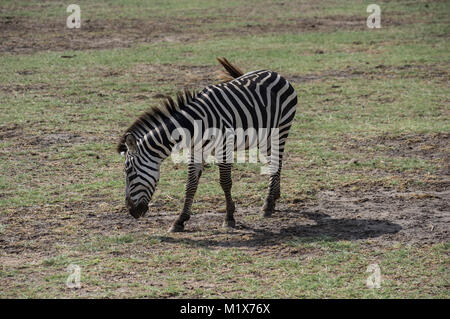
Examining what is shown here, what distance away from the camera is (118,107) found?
13.4m

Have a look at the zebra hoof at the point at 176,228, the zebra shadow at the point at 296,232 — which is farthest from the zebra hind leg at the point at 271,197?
the zebra hoof at the point at 176,228

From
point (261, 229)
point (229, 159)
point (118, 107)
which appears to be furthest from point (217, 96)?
point (118, 107)

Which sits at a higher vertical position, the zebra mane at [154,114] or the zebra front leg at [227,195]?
the zebra mane at [154,114]

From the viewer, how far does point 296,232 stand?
8.05m

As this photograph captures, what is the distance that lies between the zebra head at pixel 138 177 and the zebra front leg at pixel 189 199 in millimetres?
465

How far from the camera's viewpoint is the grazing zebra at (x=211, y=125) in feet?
25.4

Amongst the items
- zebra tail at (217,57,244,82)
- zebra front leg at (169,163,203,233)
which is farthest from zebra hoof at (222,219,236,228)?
zebra tail at (217,57,244,82)

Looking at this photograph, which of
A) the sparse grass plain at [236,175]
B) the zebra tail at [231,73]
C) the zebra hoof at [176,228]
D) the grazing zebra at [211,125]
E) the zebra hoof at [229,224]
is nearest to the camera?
the sparse grass plain at [236,175]

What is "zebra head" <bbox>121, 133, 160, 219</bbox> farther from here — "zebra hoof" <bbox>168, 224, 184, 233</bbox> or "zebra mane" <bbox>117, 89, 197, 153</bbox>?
"zebra hoof" <bbox>168, 224, 184, 233</bbox>

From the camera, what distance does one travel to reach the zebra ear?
7.62m

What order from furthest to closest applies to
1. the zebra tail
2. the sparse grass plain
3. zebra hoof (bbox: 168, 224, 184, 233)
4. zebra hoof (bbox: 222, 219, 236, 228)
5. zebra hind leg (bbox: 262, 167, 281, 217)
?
the zebra tail, zebra hind leg (bbox: 262, 167, 281, 217), zebra hoof (bbox: 222, 219, 236, 228), zebra hoof (bbox: 168, 224, 184, 233), the sparse grass plain

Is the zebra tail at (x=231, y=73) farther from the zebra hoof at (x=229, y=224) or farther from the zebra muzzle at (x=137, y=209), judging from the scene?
the zebra muzzle at (x=137, y=209)

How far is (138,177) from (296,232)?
75.8 inches

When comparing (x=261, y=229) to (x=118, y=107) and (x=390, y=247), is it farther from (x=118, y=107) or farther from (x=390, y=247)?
(x=118, y=107)
